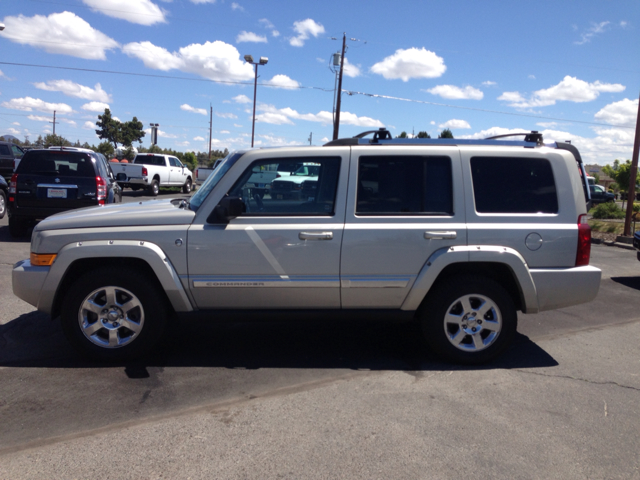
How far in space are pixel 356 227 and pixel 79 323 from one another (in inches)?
→ 95.5

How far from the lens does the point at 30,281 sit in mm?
4301

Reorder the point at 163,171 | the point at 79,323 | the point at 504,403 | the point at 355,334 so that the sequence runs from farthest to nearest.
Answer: the point at 163,171 < the point at 355,334 < the point at 79,323 < the point at 504,403

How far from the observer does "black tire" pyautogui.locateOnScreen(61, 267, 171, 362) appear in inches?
168

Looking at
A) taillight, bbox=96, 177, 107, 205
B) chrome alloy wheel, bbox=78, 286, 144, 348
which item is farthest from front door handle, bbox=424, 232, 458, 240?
taillight, bbox=96, 177, 107, 205

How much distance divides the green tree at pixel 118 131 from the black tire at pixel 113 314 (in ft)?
243

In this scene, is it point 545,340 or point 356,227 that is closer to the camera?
point 356,227

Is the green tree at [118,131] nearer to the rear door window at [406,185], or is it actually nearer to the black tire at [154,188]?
the black tire at [154,188]

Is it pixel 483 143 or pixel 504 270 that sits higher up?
pixel 483 143

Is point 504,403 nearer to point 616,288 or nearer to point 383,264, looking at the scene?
point 383,264

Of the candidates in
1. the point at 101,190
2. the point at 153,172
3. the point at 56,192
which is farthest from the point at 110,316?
the point at 153,172

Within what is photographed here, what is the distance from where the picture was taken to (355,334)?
5.41m

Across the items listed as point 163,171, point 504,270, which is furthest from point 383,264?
point 163,171

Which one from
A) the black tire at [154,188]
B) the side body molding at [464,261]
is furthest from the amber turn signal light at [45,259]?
the black tire at [154,188]

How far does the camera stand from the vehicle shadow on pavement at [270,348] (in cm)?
449
